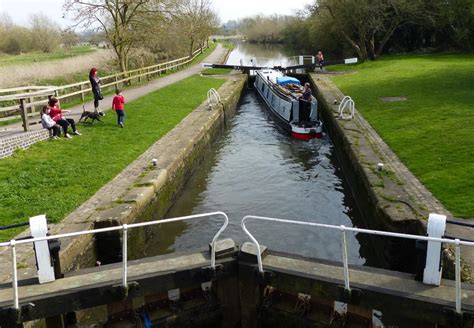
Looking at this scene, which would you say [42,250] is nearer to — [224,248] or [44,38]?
[224,248]

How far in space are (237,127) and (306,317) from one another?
574 inches

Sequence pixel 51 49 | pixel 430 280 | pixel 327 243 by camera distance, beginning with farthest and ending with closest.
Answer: pixel 51 49
pixel 327 243
pixel 430 280

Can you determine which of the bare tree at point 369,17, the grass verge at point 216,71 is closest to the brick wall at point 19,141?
the grass verge at point 216,71

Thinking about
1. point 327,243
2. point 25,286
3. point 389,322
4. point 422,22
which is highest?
point 422,22

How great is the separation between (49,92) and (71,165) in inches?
231

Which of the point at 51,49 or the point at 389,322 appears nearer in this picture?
the point at 389,322

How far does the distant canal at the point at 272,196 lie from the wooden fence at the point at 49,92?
563 centimetres

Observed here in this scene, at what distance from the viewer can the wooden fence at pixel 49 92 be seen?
13391 millimetres

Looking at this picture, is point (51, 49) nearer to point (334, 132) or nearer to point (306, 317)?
point (334, 132)

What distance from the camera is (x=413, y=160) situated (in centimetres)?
1002

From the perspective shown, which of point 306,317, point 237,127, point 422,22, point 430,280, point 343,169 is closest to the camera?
point 430,280

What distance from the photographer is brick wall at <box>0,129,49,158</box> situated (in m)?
11.2

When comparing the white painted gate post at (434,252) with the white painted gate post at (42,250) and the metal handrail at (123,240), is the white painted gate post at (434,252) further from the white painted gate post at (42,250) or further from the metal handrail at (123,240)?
the white painted gate post at (42,250)

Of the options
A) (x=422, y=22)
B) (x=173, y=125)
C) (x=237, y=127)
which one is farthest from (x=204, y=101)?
(x=422, y=22)
